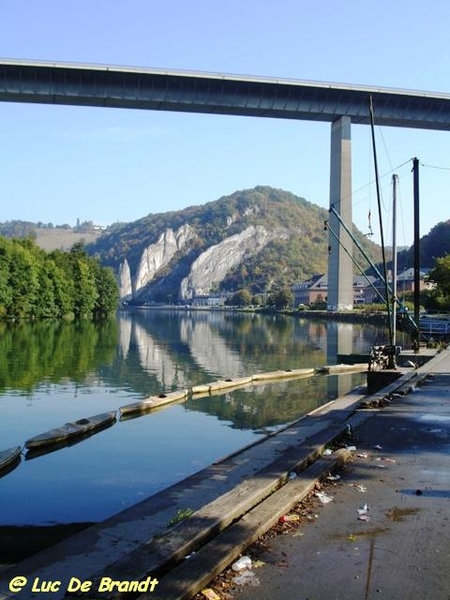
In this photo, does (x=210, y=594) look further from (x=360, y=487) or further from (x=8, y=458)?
(x=8, y=458)

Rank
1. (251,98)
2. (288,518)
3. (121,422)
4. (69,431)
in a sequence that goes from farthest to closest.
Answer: (251,98)
(121,422)
(69,431)
(288,518)

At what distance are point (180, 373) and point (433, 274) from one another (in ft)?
154

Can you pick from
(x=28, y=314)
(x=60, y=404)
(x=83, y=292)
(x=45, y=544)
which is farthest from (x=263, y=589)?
(x=83, y=292)

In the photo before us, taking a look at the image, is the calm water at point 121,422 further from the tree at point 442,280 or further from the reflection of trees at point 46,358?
the tree at point 442,280

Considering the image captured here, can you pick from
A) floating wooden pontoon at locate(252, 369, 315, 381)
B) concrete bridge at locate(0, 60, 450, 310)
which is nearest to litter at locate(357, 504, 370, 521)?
floating wooden pontoon at locate(252, 369, 315, 381)

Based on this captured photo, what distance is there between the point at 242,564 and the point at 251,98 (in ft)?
275

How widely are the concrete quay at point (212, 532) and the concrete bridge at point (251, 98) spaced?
235 feet

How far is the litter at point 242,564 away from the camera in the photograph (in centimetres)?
570

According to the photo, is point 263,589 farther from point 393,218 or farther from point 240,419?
point 393,218

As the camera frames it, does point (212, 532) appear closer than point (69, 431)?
Yes

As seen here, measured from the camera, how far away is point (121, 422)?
807 inches

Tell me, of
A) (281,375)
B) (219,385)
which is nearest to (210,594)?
(219,385)

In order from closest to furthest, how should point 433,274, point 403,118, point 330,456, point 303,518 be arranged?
point 303,518 → point 330,456 → point 433,274 → point 403,118

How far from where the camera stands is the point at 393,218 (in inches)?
1393
